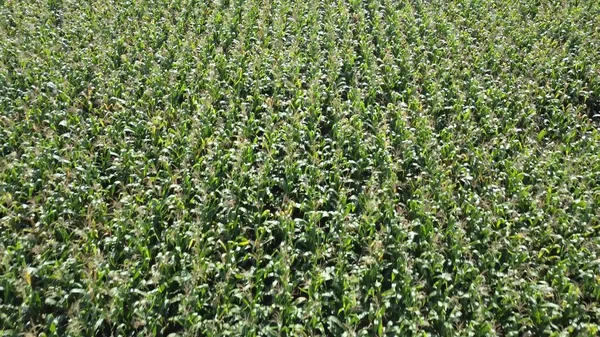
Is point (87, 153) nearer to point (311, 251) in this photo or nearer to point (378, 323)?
point (311, 251)

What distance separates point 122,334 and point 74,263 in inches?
28.7

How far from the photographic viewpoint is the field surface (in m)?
4.19

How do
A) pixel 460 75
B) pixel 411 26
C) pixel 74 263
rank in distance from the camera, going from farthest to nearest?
pixel 411 26 < pixel 460 75 < pixel 74 263

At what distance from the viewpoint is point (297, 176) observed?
538 cm

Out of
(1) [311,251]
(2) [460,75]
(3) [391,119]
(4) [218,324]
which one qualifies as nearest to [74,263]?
(4) [218,324]

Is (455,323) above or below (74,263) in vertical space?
below

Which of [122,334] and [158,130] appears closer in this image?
[122,334]

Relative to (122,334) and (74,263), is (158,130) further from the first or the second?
(122,334)

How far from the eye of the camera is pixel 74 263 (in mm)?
4359

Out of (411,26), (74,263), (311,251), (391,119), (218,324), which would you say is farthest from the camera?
(411,26)

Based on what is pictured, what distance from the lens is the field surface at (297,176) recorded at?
4.19 meters

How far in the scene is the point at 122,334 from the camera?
159 inches

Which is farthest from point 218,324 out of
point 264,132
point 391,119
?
point 391,119

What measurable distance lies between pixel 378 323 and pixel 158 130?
3.17 meters
